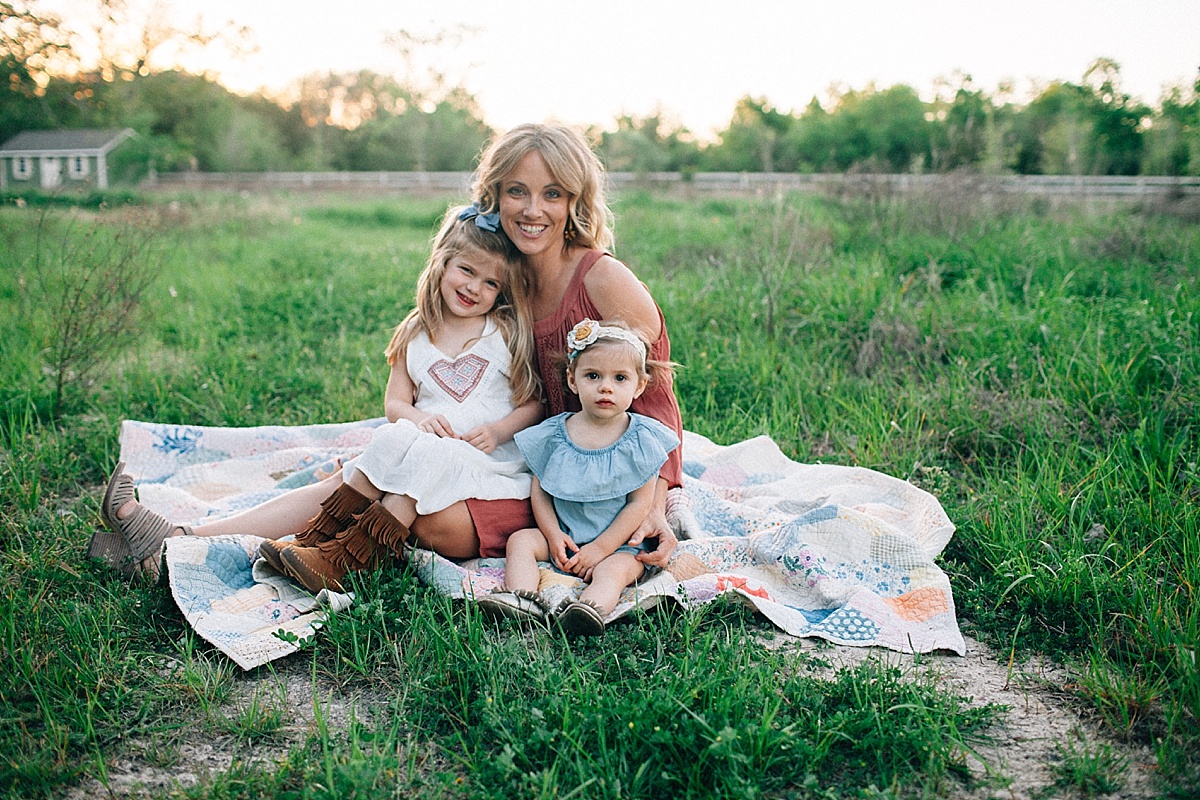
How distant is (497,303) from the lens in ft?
10.9

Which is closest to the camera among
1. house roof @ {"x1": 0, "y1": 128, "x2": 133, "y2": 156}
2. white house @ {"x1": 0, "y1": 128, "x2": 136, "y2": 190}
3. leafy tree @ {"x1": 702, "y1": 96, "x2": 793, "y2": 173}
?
white house @ {"x1": 0, "y1": 128, "x2": 136, "y2": 190}

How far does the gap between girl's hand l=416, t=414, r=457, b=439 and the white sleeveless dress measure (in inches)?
2.1

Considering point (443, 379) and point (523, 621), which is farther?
point (443, 379)

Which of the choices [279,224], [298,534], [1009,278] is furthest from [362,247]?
[298,534]

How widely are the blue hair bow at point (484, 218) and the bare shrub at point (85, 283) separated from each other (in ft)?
7.40

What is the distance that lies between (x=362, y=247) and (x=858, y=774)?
30.8ft

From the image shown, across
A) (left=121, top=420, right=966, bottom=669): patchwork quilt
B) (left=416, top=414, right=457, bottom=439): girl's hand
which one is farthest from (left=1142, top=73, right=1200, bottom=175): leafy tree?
(left=416, top=414, right=457, bottom=439): girl's hand

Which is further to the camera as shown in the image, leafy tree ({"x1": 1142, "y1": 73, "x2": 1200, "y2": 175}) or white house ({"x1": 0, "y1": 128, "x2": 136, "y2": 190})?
leafy tree ({"x1": 1142, "y1": 73, "x2": 1200, "y2": 175})

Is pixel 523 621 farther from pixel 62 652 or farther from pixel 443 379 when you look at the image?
pixel 62 652

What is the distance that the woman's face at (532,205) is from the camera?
3.07 metres

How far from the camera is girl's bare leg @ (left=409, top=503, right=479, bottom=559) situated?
2.89 metres

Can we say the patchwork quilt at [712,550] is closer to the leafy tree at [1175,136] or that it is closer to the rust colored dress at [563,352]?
the rust colored dress at [563,352]

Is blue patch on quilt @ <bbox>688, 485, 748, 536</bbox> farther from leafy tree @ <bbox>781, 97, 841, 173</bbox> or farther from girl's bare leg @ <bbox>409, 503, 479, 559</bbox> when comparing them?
leafy tree @ <bbox>781, 97, 841, 173</bbox>

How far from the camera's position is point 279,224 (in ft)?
40.2
